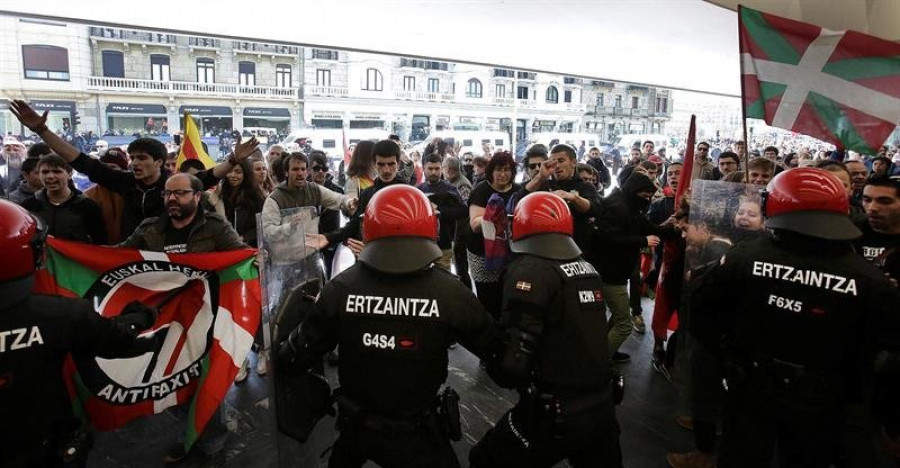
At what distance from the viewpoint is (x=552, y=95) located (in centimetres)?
4588

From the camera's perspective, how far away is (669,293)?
3.90 metres

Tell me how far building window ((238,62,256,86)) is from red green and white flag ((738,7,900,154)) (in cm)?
3372

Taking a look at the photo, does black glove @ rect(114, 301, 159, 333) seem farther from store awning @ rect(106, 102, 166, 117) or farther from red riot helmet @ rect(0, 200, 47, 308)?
store awning @ rect(106, 102, 166, 117)

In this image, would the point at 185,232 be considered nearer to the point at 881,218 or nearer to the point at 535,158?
the point at 535,158

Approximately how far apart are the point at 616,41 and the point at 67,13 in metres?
6.29

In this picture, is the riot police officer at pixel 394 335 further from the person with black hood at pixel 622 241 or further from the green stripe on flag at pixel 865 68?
the green stripe on flag at pixel 865 68

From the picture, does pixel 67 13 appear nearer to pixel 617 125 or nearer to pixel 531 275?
pixel 531 275

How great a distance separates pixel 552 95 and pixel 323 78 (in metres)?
20.9

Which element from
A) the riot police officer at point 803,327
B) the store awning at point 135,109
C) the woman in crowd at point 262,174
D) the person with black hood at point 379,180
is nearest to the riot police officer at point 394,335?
the riot police officer at point 803,327

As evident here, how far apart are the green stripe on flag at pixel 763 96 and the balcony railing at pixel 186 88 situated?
3264cm

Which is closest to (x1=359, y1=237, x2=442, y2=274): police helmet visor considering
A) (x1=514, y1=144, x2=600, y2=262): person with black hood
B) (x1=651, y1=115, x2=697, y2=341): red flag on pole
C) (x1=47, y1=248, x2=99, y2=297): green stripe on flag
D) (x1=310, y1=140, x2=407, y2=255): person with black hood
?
(x1=47, y1=248, x2=99, y2=297): green stripe on flag

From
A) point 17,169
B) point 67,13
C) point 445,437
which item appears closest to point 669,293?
point 445,437

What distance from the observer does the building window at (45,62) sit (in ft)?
84.4

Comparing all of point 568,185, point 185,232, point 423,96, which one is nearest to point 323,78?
point 423,96
